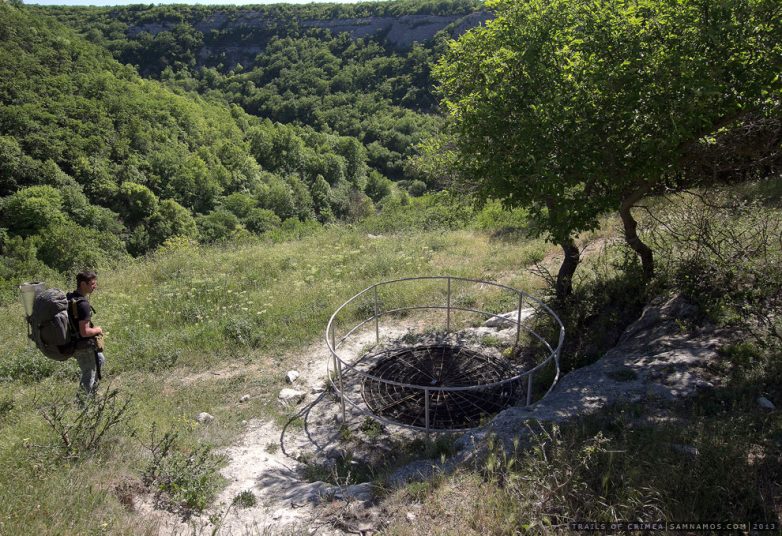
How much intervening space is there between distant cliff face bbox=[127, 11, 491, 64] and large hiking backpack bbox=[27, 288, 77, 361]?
91783 mm

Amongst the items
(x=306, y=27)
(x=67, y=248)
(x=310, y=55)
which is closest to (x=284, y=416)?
(x=67, y=248)

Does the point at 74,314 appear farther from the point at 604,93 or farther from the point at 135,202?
the point at 135,202

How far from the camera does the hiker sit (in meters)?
6.21

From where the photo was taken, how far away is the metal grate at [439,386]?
7008 millimetres

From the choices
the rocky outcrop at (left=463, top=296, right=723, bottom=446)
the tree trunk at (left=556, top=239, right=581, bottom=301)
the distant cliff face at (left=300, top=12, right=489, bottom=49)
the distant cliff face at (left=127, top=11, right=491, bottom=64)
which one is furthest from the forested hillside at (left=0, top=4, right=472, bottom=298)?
the rocky outcrop at (left=463, top=296, right=723, bottom=446)

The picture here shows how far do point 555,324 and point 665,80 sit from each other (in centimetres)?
429

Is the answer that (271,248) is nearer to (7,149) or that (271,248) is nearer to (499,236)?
(499,236)

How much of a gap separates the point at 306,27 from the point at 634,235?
109 m

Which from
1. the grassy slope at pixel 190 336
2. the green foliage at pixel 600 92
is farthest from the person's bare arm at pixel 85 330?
the green foliage at pixel 600 92

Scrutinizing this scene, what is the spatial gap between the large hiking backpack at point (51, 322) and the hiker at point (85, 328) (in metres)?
0.13

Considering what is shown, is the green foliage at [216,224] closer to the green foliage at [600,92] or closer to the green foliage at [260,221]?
the green foliage at [260,221]

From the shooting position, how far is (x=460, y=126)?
7797 millimetres

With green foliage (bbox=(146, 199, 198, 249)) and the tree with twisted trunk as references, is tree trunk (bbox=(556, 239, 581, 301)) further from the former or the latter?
green foliage (bbox=(146, 199, 198, 249))

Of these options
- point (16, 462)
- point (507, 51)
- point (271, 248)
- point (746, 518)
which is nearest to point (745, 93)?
point (507, 51)
